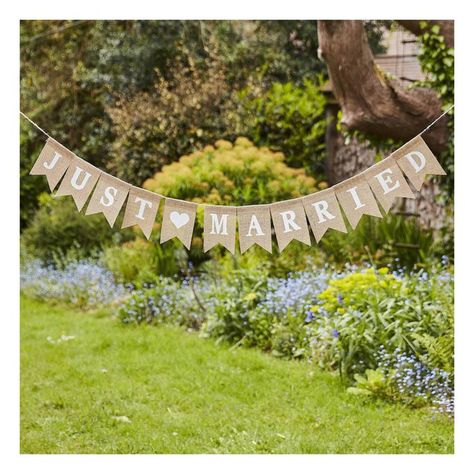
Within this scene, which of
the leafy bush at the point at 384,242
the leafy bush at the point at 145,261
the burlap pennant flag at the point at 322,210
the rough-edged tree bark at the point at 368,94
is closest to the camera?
the burlap pennant flag at the point at 322,210

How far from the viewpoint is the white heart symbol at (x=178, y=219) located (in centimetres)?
253

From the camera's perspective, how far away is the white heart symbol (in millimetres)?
Answer: 2531

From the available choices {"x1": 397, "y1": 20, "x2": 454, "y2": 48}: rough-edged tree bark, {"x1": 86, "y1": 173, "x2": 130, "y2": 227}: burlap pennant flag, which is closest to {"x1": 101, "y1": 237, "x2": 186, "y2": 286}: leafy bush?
{"x1": 397, "y1": 20, "x2": 454, "y2": 48}: rough-edged tree bark

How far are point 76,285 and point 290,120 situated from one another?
2.80m

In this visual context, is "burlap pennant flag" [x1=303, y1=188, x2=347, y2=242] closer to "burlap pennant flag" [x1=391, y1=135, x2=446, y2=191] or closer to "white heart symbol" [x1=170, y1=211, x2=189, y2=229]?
"burlap pennant flag" [x1=391, y1=135, x2=446, y2=191]

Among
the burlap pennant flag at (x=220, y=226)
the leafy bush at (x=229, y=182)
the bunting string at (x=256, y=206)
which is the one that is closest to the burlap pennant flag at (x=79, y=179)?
the bunting string at (x=256, y=206)

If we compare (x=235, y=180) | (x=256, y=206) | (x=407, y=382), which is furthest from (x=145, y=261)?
(x=256, y=206)

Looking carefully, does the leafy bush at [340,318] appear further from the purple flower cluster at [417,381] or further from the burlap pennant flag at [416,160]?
the burlap pennant flag at [416,160]

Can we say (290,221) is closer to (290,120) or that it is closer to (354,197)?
(354,197)

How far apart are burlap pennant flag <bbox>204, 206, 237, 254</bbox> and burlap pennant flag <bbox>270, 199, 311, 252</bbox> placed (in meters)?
0.15

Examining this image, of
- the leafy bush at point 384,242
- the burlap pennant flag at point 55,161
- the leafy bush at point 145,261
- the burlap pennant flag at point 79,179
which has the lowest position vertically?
the leafy bush at point 145,261

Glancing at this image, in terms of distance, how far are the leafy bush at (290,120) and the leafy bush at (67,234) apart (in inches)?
71.2

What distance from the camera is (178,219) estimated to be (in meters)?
2.54
